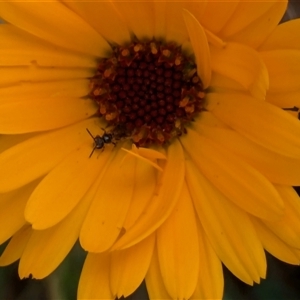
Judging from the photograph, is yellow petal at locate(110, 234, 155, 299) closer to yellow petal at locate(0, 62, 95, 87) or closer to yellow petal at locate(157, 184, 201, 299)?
yellow petal at locate(157, 184, 201, 299)

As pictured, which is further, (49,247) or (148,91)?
(148,91)

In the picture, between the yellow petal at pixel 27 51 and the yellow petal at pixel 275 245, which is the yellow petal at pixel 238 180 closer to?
the yellow petal at pixel 275 245

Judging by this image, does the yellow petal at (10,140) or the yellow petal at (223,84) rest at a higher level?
the yellow petal at (223,84)

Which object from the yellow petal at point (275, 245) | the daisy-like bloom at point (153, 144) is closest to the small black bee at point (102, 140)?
the daisy-like bloom at point (153, 144)

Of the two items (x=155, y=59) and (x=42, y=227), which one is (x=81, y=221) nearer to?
(x=42, y=227)

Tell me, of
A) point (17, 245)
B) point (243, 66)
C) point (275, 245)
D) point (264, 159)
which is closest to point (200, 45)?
point (243, 66)

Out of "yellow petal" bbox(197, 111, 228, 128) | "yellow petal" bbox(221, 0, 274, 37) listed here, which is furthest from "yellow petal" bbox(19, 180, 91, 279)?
"yellow petal" bbox(221, 0, 274, 37)

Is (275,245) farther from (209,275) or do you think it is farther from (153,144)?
(153,144)
